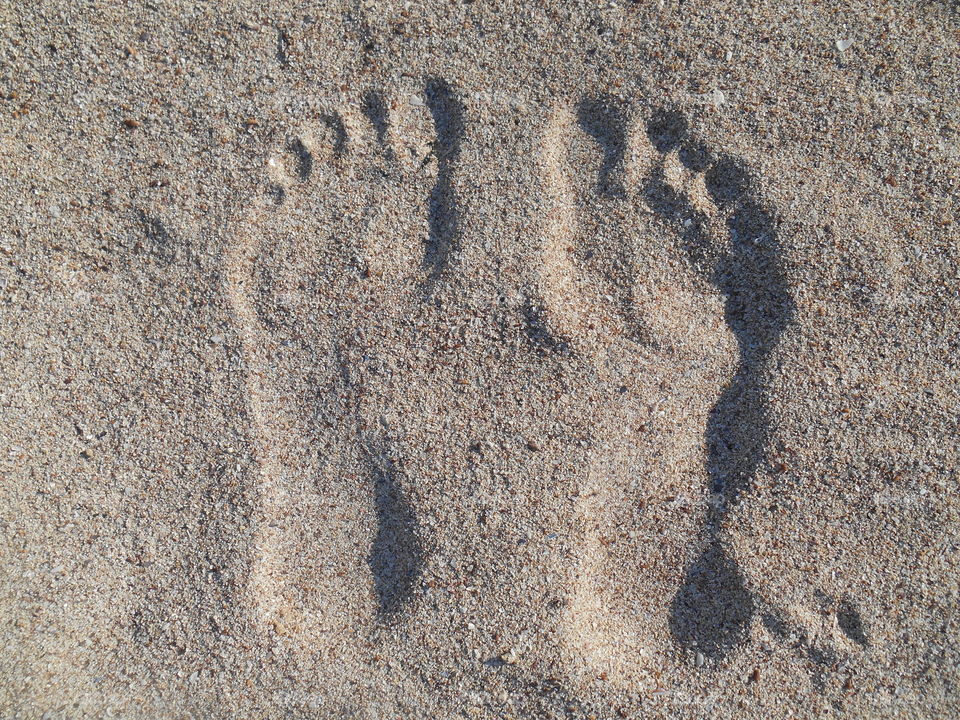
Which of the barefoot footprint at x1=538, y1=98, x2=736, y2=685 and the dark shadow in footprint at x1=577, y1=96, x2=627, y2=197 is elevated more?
the dark shadow in footprint at x1=577, y1=96, x2=627, y2=197

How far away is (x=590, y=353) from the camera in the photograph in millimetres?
1371

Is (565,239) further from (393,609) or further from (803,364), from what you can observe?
(393,609)

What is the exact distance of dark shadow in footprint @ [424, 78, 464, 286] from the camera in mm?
1393

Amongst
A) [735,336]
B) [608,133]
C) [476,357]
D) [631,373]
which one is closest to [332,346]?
[476,357]

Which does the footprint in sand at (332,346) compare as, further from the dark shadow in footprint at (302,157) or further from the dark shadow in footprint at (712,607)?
the dark shadow in footprint at (712,607)

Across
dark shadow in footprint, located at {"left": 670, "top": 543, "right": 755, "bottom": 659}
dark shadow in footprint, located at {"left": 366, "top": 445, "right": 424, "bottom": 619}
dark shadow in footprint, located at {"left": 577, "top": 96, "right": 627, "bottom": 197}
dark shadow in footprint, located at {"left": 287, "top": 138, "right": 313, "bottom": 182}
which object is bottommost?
dark shadow in footprint, located at {"left": 366, "top": 445, "right": 424, "bottom": 619}

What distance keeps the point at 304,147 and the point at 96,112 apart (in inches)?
18.8

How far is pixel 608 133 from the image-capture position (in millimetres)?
1413

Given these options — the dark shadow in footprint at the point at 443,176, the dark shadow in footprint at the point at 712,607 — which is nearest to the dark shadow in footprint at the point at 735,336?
the dark shadow in footprint at the point at 712,607

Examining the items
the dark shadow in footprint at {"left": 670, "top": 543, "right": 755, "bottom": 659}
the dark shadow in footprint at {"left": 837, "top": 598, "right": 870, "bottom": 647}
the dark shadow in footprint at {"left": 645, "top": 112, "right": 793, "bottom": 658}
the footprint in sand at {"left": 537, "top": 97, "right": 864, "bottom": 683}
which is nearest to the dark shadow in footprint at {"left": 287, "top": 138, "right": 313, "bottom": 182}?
the footprint in sand at {"left": 537, "top": 97, "right": 864, "bottom": 683}

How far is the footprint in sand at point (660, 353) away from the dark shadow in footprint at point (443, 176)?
0.22m

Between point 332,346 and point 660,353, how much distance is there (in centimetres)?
75

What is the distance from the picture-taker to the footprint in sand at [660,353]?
1.35 meters

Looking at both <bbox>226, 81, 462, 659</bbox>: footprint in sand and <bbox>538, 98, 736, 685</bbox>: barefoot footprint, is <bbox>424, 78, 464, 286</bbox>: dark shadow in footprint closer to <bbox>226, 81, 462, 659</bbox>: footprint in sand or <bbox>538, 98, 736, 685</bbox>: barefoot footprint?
<bbox>226, 81, 462, 659</bbox>: footprint in sand
